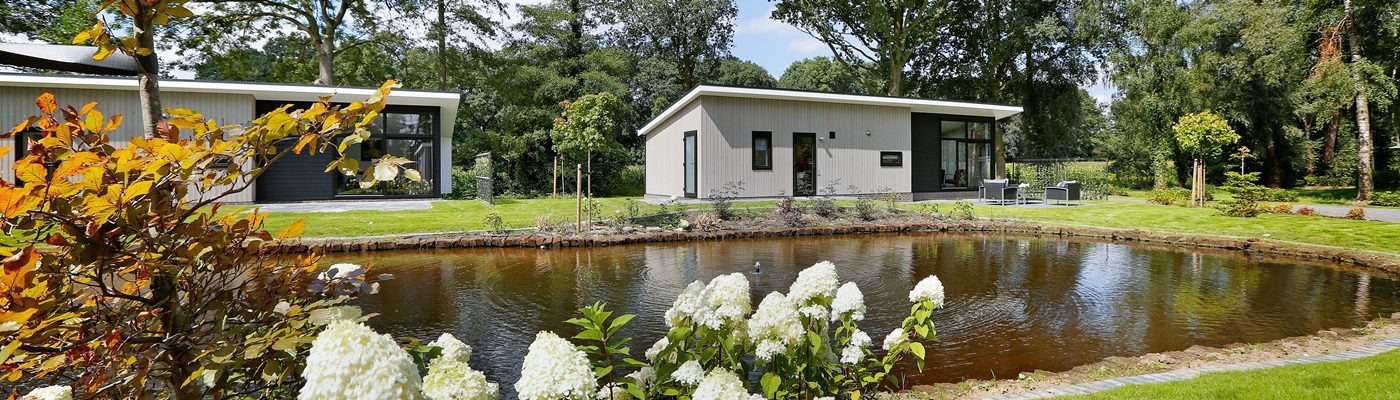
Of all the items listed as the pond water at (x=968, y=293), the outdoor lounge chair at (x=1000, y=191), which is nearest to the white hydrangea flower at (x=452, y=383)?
the pond water at (x=968, y=293)

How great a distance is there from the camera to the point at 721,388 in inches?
74.0

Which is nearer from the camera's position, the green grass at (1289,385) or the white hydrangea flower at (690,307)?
the white hydrangea flower at (690,307)

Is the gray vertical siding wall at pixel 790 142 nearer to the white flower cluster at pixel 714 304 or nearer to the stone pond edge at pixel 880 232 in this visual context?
the stone pond edge at pixel 880 232

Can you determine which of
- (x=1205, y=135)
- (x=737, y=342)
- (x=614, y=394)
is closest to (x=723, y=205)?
(x=737, y=342)

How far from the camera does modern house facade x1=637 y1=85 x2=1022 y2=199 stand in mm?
15156

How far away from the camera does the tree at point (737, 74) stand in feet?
99.5

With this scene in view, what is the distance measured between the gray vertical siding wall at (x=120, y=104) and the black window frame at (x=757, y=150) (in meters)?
10.4

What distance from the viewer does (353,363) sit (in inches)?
45.3

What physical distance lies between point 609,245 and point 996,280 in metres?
5.28

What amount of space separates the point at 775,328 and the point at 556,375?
814mm

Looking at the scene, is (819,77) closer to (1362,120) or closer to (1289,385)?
(1362,120)

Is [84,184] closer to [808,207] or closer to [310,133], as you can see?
[310,133]

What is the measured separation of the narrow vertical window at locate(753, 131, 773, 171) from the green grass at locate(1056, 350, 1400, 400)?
40.2 feet

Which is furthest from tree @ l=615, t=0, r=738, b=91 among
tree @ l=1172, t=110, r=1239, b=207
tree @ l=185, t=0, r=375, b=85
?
tree @ l=1172, t=110, r=1239, b=207
